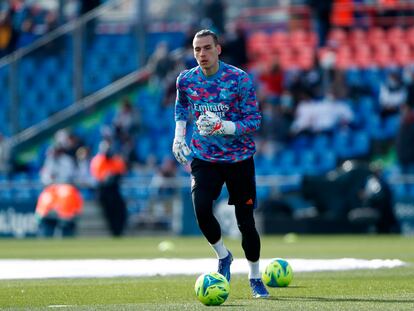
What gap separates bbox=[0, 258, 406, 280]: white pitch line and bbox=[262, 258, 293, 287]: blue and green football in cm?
248

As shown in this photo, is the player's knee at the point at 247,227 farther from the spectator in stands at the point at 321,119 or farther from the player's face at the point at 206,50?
the spectator in stands at the point at 321,119

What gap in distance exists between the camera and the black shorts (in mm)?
10820

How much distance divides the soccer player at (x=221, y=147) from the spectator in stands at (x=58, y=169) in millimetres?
18199

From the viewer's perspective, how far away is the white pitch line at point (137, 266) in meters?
14.2

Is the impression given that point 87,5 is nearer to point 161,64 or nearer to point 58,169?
point 161,64

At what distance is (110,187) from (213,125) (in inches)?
697

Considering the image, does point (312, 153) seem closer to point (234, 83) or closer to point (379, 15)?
point (379, 15)

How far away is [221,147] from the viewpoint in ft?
35.4

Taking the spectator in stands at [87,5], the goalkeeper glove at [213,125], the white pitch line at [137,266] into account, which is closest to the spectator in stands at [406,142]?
the spectator in stands at [87,5]

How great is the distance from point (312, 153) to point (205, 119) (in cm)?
1931

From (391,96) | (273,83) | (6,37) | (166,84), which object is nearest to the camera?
(391,96)

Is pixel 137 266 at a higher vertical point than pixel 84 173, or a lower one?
higher

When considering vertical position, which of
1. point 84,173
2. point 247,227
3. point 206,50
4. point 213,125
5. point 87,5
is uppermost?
point 87,5

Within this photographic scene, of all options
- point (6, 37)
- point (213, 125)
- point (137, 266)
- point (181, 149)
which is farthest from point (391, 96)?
point (213, 125)
